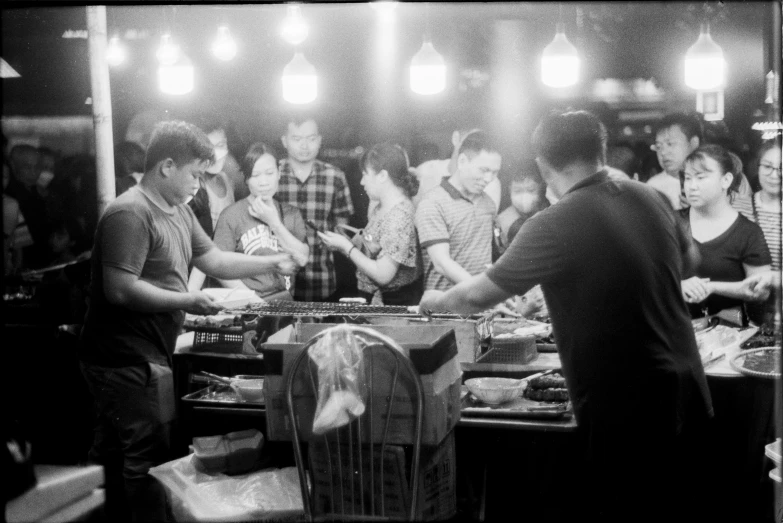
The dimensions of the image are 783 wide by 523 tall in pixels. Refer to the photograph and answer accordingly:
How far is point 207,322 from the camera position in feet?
14.2

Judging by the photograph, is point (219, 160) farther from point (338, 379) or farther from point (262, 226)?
point (338, 379)

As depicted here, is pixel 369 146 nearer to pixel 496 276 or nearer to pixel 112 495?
pixel 496 276

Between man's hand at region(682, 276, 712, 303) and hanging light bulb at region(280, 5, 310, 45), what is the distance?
237 centimetres

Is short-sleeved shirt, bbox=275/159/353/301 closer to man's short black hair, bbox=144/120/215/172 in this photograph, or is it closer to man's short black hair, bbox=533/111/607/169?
man's short black hair, bbox=144/120/215/172

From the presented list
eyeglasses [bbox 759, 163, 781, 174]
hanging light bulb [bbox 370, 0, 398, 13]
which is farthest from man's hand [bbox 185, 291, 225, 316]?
eyeglasses [bbox 759, 163, 781, 174]

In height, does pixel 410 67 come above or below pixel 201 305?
above

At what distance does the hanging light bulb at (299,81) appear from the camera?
4.18m

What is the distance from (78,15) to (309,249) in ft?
5.37

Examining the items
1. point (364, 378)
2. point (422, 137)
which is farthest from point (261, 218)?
point (364, 378)

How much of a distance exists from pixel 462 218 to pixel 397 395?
5.51 feet

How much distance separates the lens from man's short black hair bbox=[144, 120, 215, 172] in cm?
377

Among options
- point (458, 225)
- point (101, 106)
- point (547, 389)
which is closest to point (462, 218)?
point (458, 225)

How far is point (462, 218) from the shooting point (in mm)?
4449

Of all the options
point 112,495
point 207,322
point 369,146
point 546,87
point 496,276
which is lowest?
point 112,495
